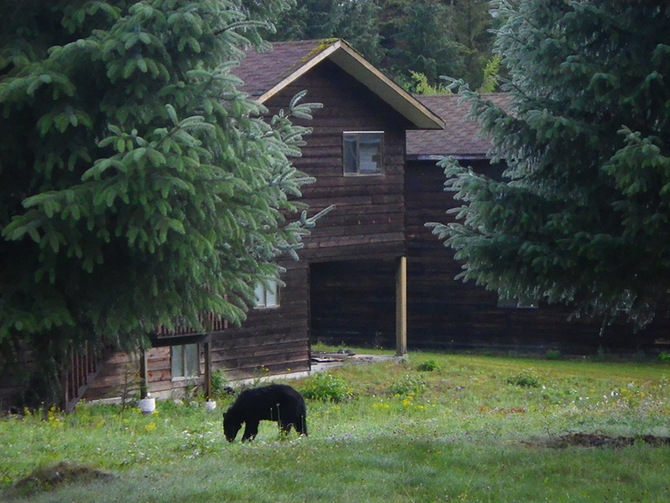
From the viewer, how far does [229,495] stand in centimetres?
825

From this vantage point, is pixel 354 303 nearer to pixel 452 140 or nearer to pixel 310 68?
pixel 452 140

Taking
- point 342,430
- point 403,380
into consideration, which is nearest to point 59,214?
point 342,430

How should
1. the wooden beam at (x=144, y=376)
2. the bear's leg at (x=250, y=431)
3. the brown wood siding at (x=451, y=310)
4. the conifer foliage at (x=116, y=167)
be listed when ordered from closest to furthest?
1. the conifer foliage at (x=116, y=167)
2. the bear's leg at (x=250, y=431)
3. the wooden beam at (x=144, y=376)
4. the brown wood siding at (x=451, y=310)

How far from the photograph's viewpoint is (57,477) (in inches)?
352

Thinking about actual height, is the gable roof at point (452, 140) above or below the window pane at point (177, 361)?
above

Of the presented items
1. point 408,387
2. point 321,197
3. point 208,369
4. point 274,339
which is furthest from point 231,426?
point 321,197

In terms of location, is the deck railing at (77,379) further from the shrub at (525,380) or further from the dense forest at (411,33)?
the dense forest at (411,33)

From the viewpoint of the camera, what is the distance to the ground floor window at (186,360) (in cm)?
2036

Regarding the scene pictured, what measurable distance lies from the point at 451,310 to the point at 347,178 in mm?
6798

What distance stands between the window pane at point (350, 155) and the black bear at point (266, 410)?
12164mm

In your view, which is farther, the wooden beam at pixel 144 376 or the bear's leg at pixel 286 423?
the wooden beam at pixel 144 376

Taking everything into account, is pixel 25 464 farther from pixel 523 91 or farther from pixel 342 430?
pixel 523 91

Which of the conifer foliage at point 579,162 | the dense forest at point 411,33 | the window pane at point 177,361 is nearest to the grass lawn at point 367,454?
the conifer foliage at point 579,162

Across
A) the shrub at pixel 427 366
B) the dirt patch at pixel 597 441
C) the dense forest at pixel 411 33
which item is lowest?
the shrub at pixel 427 366
